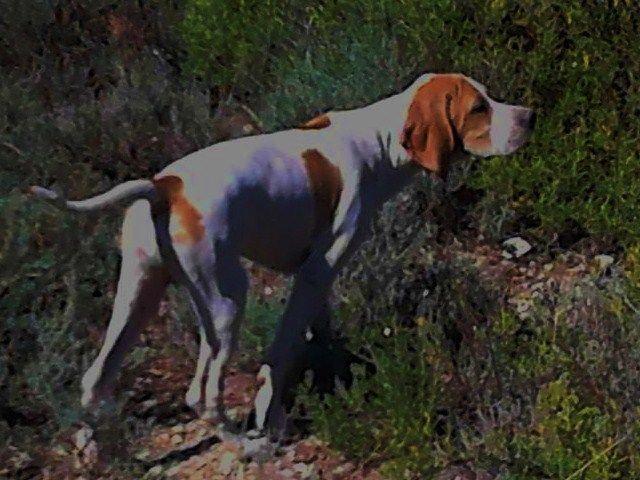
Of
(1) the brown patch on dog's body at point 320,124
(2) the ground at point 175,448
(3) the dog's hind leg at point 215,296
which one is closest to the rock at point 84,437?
(2) the ground at point 175,448

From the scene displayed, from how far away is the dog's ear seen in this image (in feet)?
13.3

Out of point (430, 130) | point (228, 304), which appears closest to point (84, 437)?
point (228, 304)

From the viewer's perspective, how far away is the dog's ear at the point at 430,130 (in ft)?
13.3

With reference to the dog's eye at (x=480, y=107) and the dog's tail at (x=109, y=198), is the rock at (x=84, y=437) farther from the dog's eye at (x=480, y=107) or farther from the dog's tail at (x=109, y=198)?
the dog's eye at (x=480, y=107)

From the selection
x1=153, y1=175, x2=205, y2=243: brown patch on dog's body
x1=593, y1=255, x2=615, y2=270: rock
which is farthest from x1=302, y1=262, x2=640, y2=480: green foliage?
x1=593, y1=255, x2=615, y2=270: rock

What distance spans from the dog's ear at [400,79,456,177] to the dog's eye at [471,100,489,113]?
8 centimetres

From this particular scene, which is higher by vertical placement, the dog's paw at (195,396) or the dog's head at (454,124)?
the dog's head at (454,124)

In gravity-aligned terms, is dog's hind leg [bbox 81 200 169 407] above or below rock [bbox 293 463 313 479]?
above

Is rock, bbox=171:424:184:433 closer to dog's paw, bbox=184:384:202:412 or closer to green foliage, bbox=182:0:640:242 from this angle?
dog's paw, bbox=184:384:202:412

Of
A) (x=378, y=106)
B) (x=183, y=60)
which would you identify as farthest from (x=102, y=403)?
(x=183, y=60)

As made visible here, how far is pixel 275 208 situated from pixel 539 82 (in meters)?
2.33

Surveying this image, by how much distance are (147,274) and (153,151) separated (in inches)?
89.6

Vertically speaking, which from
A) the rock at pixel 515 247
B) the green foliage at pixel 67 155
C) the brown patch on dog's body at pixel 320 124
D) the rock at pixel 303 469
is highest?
the brown patch on dog's body at pixel 320 124

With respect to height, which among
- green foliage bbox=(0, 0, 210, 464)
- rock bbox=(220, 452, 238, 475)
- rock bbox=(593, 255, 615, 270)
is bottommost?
rock bbox=(593, 255, 615, 270)
